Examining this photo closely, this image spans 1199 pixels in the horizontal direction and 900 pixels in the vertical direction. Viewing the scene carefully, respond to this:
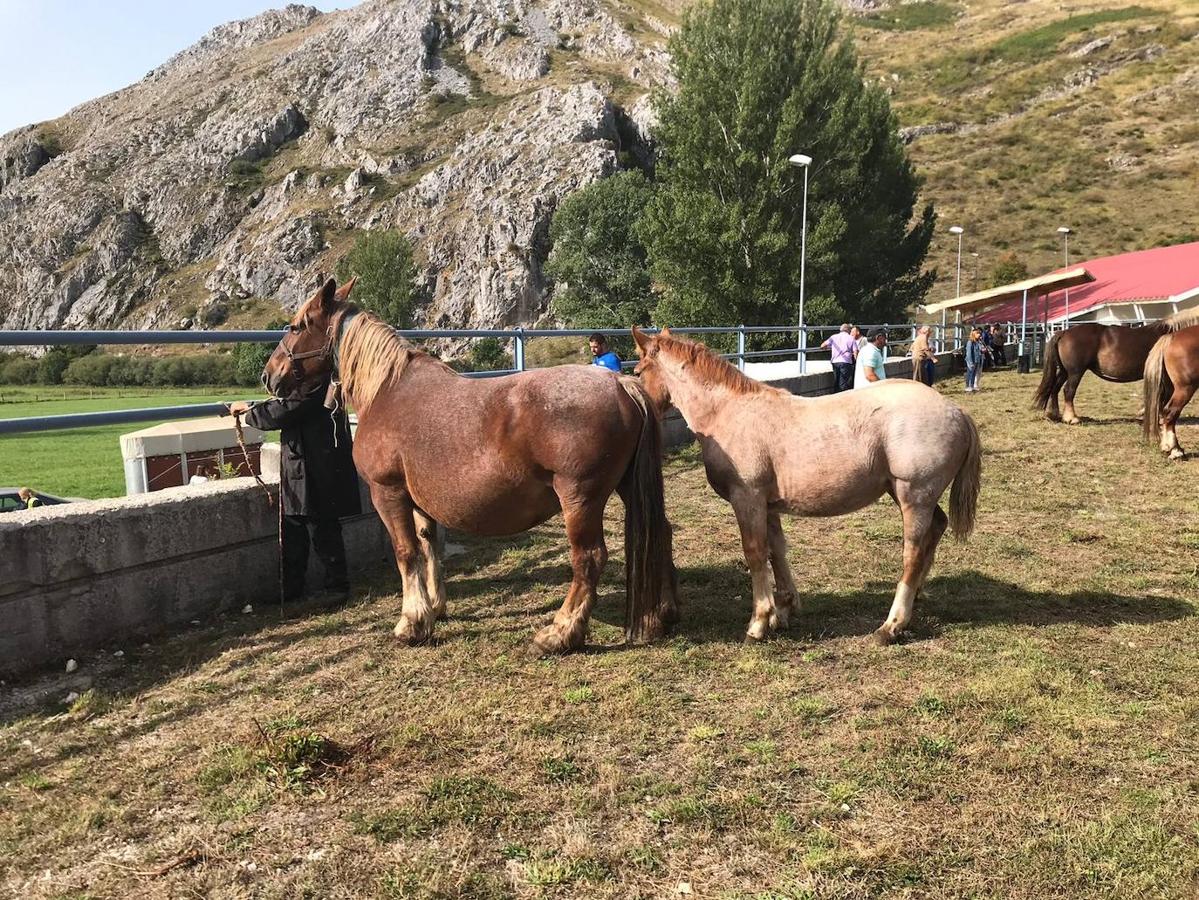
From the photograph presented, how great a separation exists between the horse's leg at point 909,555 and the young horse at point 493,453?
124 cm

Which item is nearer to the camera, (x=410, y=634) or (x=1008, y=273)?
(x=410, y=634)

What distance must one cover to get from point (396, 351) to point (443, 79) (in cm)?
12734

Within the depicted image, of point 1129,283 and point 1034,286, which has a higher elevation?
point 1129,283

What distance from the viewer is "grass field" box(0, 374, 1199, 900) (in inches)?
95.3

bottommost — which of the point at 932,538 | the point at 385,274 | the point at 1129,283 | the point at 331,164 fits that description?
the point at 932,538

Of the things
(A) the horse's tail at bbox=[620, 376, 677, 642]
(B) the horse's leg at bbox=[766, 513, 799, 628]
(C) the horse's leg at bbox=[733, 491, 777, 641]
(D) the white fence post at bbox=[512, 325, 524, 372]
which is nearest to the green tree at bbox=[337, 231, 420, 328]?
(D) the white fence post at bbox=[512, 325, 524, 372]

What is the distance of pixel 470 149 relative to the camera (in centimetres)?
9419

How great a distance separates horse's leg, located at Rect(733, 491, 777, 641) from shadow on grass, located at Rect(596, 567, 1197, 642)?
0.54ft

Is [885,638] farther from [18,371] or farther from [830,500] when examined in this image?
[18,371]

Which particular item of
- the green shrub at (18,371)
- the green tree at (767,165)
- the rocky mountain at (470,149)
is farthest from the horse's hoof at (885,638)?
the rocky mountain at (470,149)

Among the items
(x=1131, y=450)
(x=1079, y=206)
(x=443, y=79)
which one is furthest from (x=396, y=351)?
(x=443, y=79)

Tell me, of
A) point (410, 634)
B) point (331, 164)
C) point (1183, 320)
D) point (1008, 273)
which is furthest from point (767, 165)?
point (331, 164)

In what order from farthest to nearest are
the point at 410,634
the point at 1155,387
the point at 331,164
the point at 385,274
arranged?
the point at 331,164 → the point at 385,274 → the point at 1155,387 → the point at 410,634

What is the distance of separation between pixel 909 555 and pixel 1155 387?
835cm
